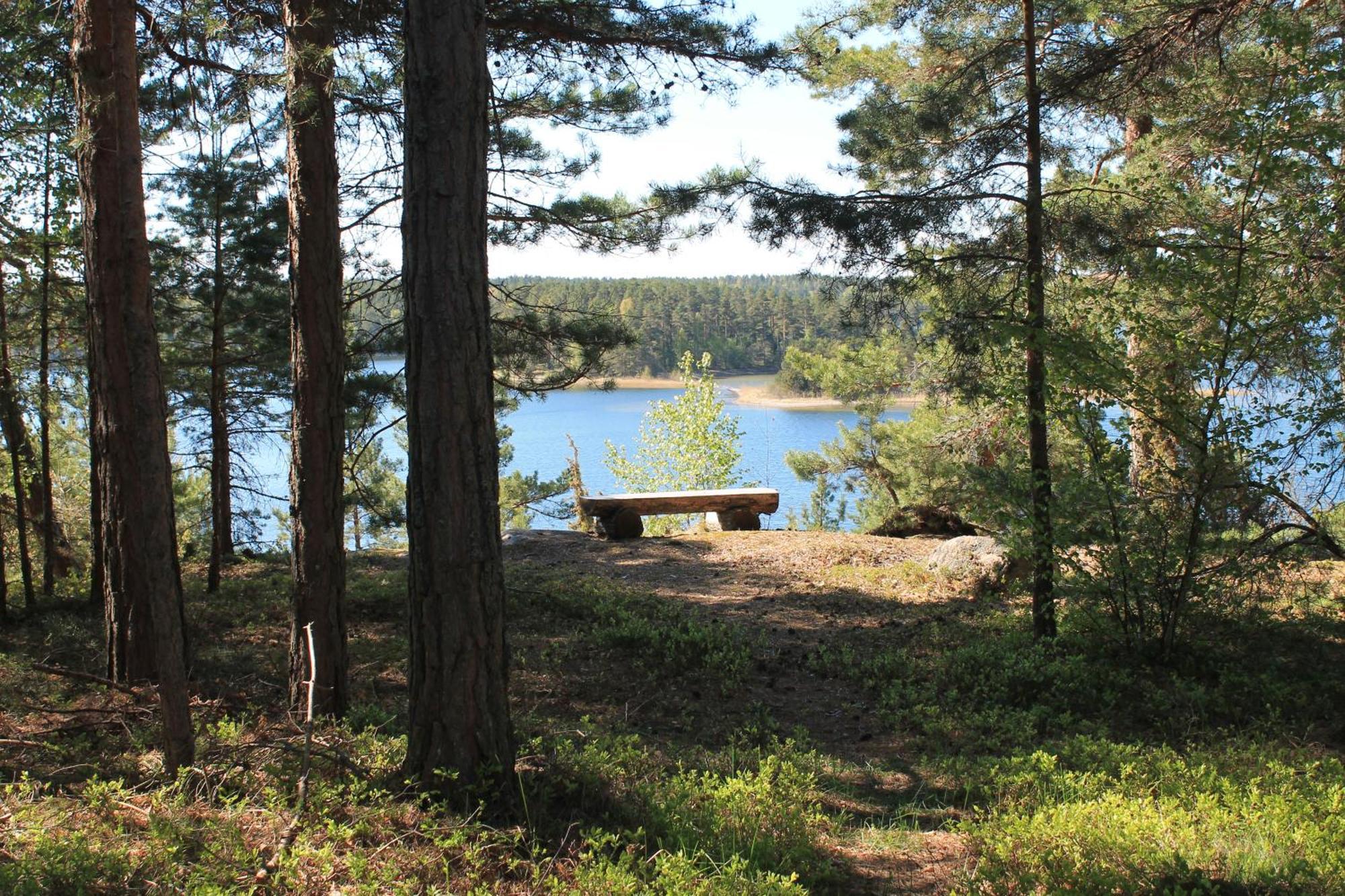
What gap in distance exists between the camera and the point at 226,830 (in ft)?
10.4

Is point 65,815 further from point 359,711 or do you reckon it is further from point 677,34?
point 677,34

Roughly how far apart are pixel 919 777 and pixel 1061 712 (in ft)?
5.32

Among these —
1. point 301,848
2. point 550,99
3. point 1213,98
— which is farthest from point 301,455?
point 1213,98

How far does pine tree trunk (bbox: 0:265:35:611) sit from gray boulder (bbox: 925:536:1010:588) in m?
9.02

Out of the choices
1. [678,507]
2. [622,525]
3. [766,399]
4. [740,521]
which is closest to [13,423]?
[622,525]

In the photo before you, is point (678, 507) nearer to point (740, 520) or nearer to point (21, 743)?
point (740, 520)

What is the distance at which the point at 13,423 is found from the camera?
8711 mm

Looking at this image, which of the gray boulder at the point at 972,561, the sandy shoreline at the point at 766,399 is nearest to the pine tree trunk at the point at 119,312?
the gray boulder at the point at 972,561

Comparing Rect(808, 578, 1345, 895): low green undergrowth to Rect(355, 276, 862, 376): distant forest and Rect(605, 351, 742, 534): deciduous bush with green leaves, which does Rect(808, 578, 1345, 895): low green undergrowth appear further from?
Rect(355, 276, 862, 376): distant forest

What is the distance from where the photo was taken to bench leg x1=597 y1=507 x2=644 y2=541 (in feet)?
42.6

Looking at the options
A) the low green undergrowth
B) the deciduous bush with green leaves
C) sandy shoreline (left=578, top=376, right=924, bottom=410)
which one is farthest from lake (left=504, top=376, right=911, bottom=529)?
the low green undergrowth

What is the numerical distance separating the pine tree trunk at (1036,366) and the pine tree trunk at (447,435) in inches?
183

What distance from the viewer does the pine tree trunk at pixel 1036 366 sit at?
22.6 ft

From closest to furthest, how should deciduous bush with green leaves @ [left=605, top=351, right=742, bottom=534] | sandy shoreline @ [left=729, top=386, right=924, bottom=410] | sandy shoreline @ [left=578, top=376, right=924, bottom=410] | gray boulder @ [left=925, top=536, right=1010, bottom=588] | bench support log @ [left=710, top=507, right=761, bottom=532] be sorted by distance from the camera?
gray boulder @ [left=925, top=536, right=1010, bottom=588], bench support log @ [left=710, top=507, right=761, bottom=532], deciduous bush with green leaves @ [left=605, top=351, right=742, bottom=534], sandy shoreline @ [left=578, top=376, right=924, bottom=410], sandy shoreline @ [left=729, top=386, right=924, bottom=410]
